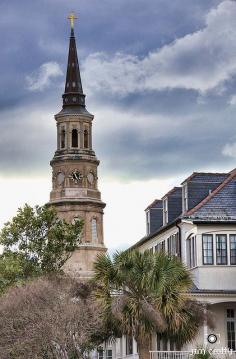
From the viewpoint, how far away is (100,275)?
4869 centimetres

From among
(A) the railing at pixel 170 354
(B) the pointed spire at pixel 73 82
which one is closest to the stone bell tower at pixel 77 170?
(B) the pointed spire at pixel 73 82

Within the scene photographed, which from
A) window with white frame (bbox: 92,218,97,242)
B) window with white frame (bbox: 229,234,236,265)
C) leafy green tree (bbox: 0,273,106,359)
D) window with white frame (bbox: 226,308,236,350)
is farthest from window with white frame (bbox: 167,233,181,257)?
window with white frame (bbox: 92,218,97,242)

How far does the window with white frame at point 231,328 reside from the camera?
5578 centimetres

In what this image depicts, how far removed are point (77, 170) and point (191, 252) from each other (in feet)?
227

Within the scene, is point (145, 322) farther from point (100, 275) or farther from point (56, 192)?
point (56, 192)

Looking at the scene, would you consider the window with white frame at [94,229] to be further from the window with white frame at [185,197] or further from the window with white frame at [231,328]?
the window with white frame at [231,328]

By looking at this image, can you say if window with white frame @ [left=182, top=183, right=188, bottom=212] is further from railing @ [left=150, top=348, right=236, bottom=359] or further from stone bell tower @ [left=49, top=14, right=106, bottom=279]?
stone bell tower @ [left=49, top=14, right=106, bottom=279]

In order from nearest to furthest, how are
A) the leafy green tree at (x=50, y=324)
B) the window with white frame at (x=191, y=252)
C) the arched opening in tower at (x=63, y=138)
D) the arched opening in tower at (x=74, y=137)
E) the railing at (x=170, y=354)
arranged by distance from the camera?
1. the leafy green tree at (x=50, y=324)
2. the railing at (x=170, y=354)
3. the window with white frame at (x=191, y=252)
4. the arched opening in tower at (x=74, y=137)
5. the arched opening in tower at (x=63, y=138)

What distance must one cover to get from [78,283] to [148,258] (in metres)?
6.01

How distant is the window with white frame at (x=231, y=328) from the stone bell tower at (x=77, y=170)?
6439cm

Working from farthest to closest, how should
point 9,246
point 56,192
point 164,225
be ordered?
point 56,192 < point 9,246 < point 164,225

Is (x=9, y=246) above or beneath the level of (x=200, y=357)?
above

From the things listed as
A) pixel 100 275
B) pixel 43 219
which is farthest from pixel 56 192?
pixel 100 275

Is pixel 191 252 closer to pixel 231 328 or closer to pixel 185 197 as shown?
pixel 185 197
